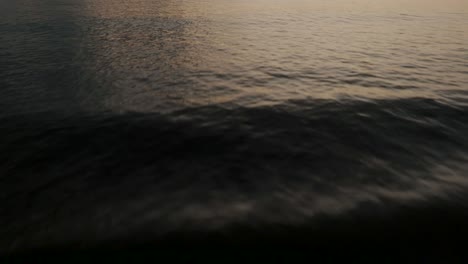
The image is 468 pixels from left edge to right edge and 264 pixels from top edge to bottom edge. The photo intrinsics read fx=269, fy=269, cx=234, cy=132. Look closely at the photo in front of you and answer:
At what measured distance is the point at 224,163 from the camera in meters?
8.02

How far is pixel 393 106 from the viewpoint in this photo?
40.5 feet

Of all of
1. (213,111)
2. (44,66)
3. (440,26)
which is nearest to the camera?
(213,111)

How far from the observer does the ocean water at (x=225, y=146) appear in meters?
5.87

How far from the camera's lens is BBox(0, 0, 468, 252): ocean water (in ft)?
19.2

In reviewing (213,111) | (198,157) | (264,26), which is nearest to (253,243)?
(198,157)

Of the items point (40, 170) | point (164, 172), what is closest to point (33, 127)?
point (40, 170)

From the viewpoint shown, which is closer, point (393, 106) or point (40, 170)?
point (40, 170)

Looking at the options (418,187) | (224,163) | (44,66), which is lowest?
(44,66)

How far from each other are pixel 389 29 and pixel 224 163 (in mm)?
36468

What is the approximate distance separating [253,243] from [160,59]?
16952 mm

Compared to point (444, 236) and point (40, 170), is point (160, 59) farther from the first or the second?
point (444, 236)

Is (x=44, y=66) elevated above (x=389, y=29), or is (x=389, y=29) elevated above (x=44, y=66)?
(x=389, y=29)

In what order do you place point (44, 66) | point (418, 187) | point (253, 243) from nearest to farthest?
point (253, 243) < point (418, 187) < point (44, 66)

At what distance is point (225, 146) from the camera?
9.04 metres
